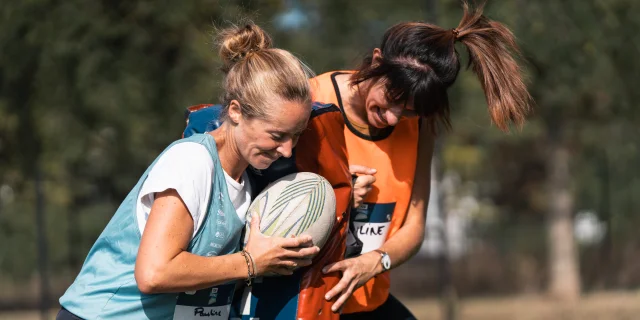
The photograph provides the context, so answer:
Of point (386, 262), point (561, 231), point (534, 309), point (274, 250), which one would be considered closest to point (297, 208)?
point (274, 250)

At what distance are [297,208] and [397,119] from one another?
62 centimetres

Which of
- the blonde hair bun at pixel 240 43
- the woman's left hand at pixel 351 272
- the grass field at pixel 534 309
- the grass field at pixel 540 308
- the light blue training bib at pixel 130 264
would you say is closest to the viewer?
Answer: the light blue training bib at pixel 130 264

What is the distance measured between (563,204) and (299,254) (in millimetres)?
13490

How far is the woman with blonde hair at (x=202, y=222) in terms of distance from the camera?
2.56 metres

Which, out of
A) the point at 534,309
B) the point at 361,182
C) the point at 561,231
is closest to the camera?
the point at 361,182

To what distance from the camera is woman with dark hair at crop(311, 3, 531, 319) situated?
321 centimetres

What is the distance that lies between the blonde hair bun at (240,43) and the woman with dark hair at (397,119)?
492 mm

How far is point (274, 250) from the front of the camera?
2789 mm

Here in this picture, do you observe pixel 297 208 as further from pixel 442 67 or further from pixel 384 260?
pixel 442 67

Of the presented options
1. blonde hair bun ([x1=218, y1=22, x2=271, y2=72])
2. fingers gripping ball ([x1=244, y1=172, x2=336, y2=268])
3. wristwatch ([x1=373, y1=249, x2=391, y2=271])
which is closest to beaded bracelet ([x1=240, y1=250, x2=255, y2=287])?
fingers gripping ball ([x1=244, y1=172, x2=336, y2=268])

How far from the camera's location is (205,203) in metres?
2.66

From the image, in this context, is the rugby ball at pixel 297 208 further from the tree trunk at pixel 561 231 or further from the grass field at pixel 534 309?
the tree trunk at pixel 561 231

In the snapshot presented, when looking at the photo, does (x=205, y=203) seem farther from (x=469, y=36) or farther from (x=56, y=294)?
(x=56, y=294)

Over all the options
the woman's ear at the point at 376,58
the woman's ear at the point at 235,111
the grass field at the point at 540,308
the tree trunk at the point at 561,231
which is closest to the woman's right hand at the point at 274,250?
the woman's ear at the point at 235,111
